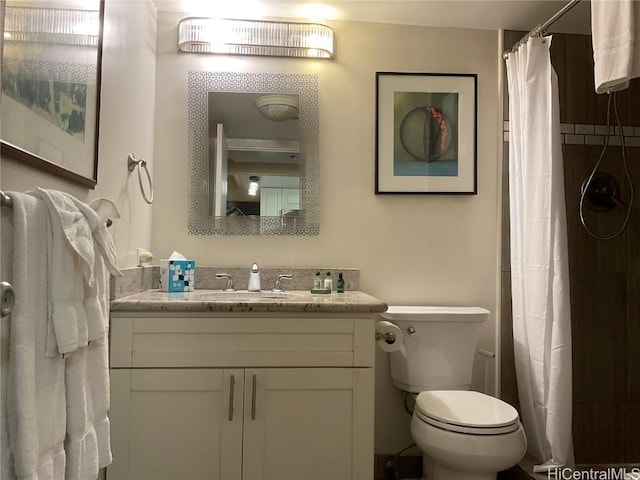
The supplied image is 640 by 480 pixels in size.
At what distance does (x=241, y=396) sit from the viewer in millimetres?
1551

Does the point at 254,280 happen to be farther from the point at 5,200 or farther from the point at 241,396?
the point at 5,200

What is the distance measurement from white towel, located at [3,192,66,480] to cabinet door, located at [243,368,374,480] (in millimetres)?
718

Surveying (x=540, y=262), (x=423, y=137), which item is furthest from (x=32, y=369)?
(x=423, y=137)

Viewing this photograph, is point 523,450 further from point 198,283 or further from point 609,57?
point 198,283

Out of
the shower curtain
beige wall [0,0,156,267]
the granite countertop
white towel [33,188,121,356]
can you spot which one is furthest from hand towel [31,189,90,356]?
the shower curtain

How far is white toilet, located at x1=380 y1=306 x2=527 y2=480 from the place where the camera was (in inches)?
62.6

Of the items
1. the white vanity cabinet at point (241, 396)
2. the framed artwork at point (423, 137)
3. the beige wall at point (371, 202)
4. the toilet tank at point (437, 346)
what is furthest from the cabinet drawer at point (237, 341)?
the framed artwork at point (423, 137)

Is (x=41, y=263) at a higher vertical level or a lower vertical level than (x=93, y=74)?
lower

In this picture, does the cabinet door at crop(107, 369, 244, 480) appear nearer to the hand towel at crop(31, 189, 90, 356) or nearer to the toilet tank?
the hand towel at crop(31, 189, 90, 356)

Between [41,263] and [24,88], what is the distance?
451 millimetres

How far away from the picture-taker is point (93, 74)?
1448mm

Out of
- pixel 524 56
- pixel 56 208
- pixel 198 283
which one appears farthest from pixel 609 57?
pixel 198 283

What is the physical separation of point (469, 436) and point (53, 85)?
170cm

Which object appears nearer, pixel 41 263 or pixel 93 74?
pixel 41 263
